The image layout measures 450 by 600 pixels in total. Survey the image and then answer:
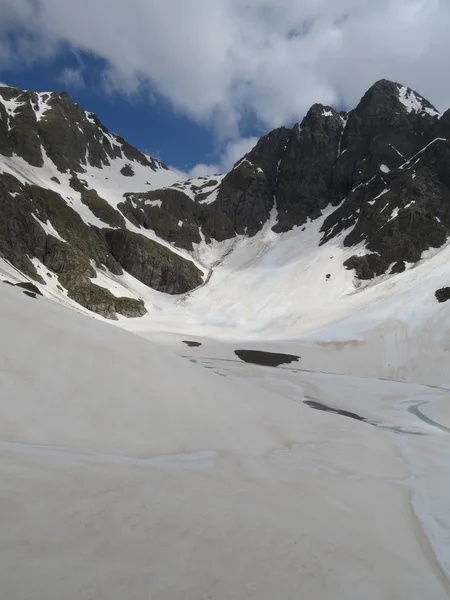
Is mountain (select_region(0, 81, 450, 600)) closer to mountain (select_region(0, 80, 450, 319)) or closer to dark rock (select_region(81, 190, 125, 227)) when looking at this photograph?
mountain (select_region(0, 80, 450, 319))

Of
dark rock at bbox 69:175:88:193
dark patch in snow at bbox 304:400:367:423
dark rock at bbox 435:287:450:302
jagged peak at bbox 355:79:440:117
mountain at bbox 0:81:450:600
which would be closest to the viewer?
mountain at bbox 0:81:450:600

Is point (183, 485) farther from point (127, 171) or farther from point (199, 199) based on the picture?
point (127, 171)

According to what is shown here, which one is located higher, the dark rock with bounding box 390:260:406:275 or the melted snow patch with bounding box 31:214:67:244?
the dark rock with bounding box 390:260:406:275

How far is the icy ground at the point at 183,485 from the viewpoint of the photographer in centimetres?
498

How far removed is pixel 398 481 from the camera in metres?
10.1

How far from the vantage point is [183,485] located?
25.2 ft

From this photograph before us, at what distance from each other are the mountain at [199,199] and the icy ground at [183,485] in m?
63.0

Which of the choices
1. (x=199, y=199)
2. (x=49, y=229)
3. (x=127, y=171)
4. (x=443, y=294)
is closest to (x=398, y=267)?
(x=443, y=294)

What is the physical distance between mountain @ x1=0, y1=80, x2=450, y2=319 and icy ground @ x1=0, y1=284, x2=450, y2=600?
63018 millimetres

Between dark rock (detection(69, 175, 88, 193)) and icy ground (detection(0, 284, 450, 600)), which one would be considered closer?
icy ground (detection(0, 284, 450, 600))

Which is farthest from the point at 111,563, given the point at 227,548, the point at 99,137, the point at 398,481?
the point at 99,137

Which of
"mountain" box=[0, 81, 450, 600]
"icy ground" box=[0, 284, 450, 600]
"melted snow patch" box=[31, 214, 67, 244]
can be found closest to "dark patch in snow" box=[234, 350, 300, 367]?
"mountain" box=[0, 81, 450, 600]

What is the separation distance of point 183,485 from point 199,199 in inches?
6107

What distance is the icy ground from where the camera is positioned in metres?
4.98
